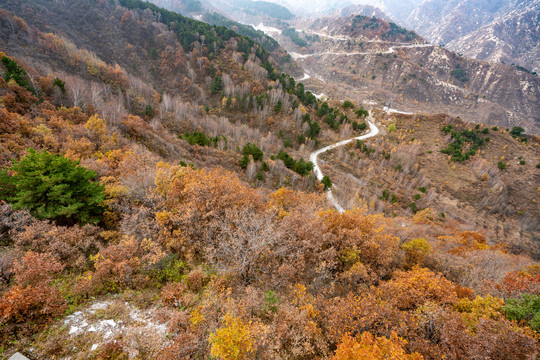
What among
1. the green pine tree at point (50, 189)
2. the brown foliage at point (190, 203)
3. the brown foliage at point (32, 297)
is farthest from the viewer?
the brown foliage at point (190, 203)

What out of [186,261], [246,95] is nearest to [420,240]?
[186,261]

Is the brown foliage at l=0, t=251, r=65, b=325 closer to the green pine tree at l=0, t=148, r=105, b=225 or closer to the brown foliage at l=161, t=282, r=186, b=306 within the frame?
the brown foliage at l=161, t=282, r=186, b=306

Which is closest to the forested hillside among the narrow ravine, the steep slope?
the narrow ravine

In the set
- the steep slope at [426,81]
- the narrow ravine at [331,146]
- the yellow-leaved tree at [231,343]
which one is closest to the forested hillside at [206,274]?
the yellow-leaved tree at [231,343]

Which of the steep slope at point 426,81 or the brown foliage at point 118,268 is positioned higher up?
the steep slope at point 426,81

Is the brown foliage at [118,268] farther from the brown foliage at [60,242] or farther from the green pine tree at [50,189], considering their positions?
the green pine tree at [50,189]

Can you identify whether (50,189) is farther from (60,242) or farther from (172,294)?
(172,294)

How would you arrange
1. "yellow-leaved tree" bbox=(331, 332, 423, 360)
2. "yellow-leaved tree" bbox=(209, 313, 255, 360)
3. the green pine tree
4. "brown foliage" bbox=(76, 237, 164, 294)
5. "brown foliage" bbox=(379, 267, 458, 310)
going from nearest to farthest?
"yellow-leaved tree" bbox=(209, 313, 255, 360) → "yellow-leaved tree" bbox=(331, 332, 423, 360) → "brown foliage" bbox=(76, 237, 164, 294) → "brown foliage" bbox=(379, 267, 458, 310) → the green pine tree

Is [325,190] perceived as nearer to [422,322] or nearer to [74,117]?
[422,322]

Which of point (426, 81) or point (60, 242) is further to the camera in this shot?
point (426, 81)

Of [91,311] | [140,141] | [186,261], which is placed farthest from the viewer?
[140,141]

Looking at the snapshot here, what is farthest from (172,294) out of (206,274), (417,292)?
(417,292)
